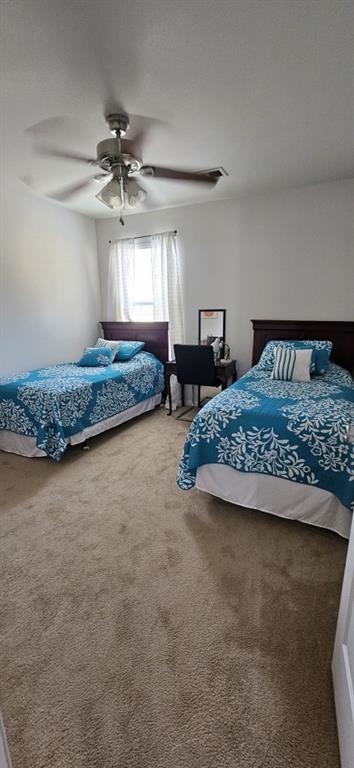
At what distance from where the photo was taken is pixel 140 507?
214 cm

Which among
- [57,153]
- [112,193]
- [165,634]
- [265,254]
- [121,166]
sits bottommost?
[165,634]

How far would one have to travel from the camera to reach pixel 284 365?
2748 millimetres

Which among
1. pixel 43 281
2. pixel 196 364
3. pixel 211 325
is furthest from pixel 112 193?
pixel 211 325


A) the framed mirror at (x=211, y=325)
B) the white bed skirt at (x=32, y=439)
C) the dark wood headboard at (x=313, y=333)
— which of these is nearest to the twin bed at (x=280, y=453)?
the dark wood headboard at (x=313, y=333)

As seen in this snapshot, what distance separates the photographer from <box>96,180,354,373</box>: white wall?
3.16 m

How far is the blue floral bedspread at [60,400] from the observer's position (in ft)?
8.79

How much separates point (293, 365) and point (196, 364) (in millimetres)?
1120

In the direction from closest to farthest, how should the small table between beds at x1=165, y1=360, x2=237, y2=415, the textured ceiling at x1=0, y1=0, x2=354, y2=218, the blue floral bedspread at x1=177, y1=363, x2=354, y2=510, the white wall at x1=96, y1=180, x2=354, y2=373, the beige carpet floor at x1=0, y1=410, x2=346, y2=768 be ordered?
the beige carpet floor at x1=0, y1=410, x2=346, y2=768 → the textured ceiling at x1=0, y1=0, x2=354, y2=218 → the blue floral bedspread at x1=177, y1=363, x2=354, y2=510 → the white wall at x1=96, y1=180, x2=354, y2=373 → the small table between beds at x1=165, y1=360, x2=237, y2=415

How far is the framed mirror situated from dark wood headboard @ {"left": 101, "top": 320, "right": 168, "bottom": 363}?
493mm

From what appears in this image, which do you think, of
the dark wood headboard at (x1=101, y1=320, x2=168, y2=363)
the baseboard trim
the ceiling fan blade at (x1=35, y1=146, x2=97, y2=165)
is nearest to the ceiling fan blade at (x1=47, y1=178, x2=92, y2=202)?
the ceiling fan blade at (x1=35, y1=146, x2=97, y2=165)

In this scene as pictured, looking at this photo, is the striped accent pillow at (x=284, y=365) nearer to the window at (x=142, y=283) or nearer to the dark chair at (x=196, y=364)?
the dark chair at (x=196, y=364)

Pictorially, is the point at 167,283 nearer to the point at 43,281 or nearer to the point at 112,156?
the point at 43,281

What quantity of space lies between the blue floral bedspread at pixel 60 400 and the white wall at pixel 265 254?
1327 millimetres

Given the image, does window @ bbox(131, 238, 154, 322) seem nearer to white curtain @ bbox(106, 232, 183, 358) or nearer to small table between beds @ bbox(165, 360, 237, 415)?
white curtain @ bbox(106, 232, 183, 358)
